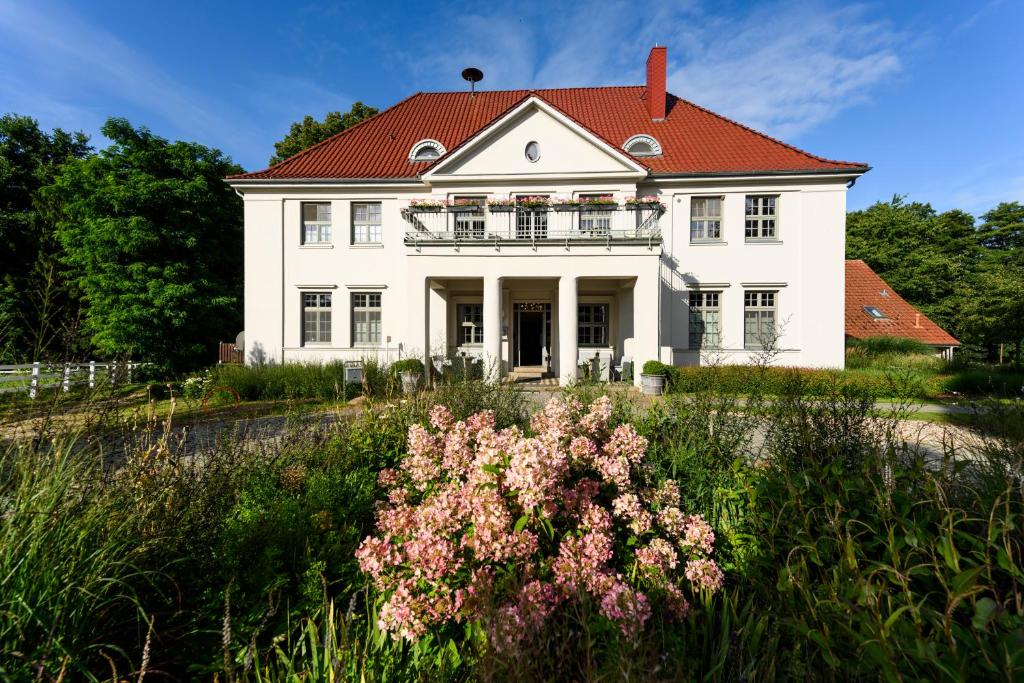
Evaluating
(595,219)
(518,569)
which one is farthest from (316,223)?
(518,569)

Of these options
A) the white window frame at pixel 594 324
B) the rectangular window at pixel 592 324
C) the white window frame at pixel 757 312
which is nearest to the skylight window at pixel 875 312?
the white window frame at pixel 757 312

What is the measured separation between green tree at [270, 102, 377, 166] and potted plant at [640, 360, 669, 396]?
27.5m

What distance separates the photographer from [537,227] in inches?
534

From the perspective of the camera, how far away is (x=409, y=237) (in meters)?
12.7

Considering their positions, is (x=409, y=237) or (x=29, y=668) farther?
(x=409, y=237)

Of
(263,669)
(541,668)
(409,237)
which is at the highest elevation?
(409,237)

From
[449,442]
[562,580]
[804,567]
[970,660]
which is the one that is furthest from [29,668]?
[970,660]

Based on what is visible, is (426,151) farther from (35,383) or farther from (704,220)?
(35,383)

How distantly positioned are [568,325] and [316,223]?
10.7m

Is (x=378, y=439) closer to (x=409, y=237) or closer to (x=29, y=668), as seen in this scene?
(x=29, y=668)

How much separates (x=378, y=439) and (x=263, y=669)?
2121 mm

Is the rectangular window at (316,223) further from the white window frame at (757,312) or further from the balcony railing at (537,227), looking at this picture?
the white window frame at (757,312)

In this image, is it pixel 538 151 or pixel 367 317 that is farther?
pixel 367 317

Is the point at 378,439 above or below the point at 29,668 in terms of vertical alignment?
above
